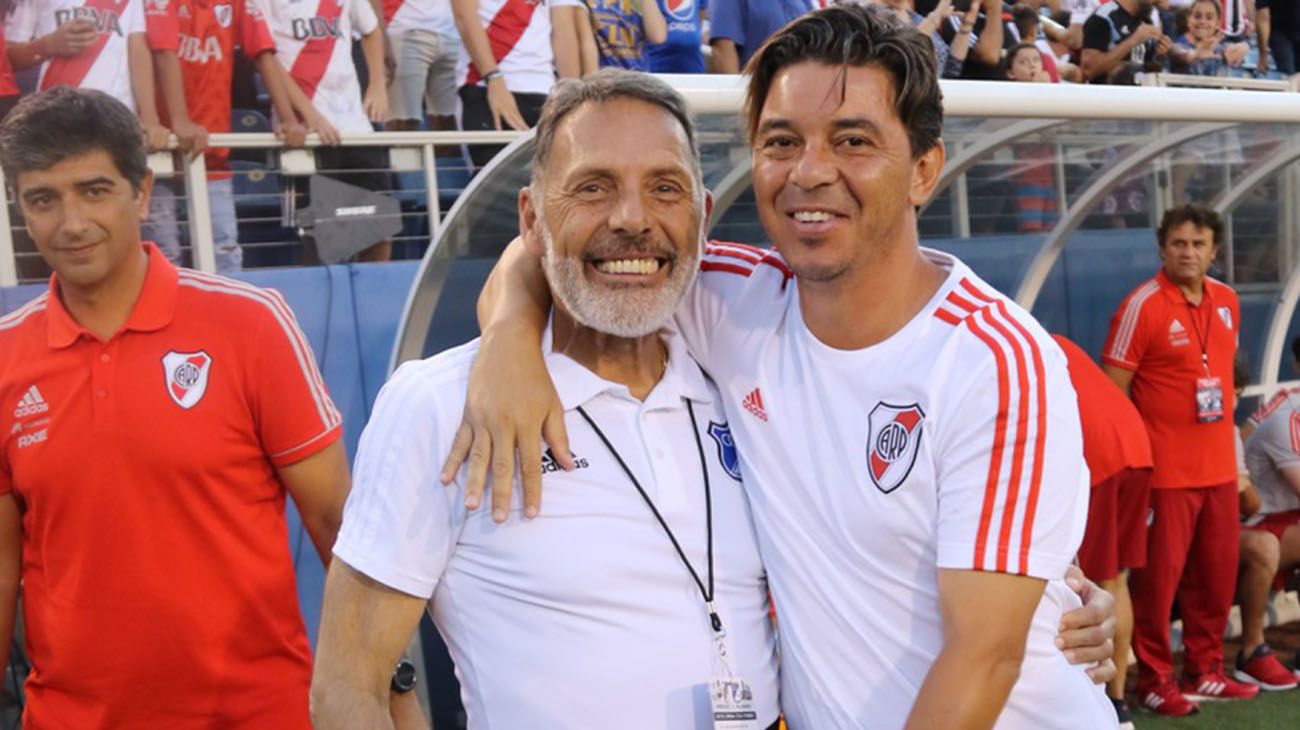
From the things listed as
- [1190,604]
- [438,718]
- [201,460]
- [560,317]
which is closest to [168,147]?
[438,718]

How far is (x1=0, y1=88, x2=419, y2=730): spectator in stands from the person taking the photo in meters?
2.91

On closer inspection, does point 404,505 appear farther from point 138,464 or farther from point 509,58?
point 509,58

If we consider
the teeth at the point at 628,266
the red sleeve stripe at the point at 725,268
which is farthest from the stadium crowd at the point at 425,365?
the teeth at the point at 628,266

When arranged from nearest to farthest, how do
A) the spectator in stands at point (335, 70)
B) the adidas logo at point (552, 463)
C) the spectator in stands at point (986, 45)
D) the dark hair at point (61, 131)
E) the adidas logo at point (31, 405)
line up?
the adidas logo at point (552, 463) < the adidas logo at point (31, 405) < the dark hair at point (61, 131) < the spectator in stands at point (335, 70) < the spectator in stands at point (986, 45)

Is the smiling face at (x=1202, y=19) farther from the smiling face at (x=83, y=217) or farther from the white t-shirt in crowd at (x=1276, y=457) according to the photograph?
the smiling face at (x=83, y=217)

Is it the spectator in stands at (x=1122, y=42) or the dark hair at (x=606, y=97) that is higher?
the spectator in stands at (x=1122, y=42)

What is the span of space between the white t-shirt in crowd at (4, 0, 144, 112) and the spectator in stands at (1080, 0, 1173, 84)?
6102 millimetres

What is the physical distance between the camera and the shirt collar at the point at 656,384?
2.35 metres

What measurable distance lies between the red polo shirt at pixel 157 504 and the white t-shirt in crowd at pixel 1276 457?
18.1 feet

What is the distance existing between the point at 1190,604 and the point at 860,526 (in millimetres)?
4996

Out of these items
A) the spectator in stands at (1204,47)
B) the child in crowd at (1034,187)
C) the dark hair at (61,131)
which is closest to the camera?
the dark hair at (61,131)

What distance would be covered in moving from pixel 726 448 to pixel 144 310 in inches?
51.7

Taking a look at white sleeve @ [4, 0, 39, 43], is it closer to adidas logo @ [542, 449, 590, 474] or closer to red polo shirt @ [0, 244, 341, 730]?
red polo shirt @ [0, 244, 341, 730]

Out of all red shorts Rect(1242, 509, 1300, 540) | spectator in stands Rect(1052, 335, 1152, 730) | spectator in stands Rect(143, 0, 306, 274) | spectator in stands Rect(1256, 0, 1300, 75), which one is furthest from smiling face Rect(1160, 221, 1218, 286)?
spectator in stands Rect(1256, 0, 1300, 75)
